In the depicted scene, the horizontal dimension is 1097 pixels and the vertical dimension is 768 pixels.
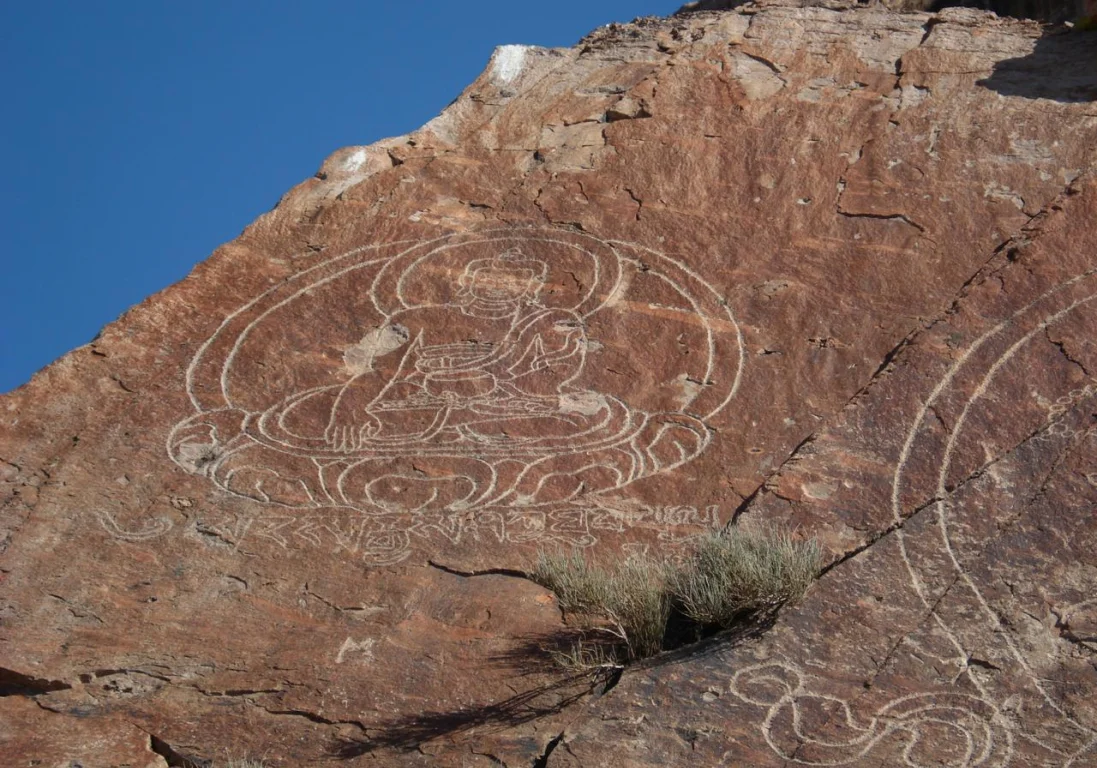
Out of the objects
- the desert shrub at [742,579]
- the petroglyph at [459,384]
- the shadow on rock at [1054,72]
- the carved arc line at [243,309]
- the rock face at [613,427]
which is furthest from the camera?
the shadow on rock at [1054,72]

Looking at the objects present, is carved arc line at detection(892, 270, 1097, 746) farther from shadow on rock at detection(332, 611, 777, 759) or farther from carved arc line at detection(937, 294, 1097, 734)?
shadow on rock at detection(332, 611, 777, 759)

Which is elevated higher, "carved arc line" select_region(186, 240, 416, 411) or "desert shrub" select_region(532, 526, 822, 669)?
"carved arc line" select_region(186, 240, 416, 411)

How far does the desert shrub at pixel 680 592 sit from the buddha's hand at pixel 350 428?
1.61 m

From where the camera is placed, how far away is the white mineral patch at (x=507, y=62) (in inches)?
395

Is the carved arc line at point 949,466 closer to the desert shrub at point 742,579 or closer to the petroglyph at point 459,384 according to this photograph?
the desert shrub at point 742,579

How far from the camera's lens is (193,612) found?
677 cm

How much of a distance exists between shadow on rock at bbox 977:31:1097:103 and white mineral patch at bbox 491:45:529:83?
314 cm

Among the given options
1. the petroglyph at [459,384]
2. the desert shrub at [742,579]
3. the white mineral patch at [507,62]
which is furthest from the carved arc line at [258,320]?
the desert shrub at [742,579]

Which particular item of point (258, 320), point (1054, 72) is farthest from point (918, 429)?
point (258, 320)

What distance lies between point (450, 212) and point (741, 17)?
2.79 meters

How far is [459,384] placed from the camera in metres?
7.94

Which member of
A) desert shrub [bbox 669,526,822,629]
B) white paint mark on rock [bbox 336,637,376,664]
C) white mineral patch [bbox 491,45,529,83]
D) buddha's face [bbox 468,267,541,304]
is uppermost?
white mineral patch [bbox 491,45,529,83]

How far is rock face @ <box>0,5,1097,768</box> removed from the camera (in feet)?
19.5

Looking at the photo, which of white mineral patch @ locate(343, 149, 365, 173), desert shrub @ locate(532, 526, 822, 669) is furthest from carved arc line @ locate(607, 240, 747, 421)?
white mineral patch @ locate(343, 149, 365, 173)
